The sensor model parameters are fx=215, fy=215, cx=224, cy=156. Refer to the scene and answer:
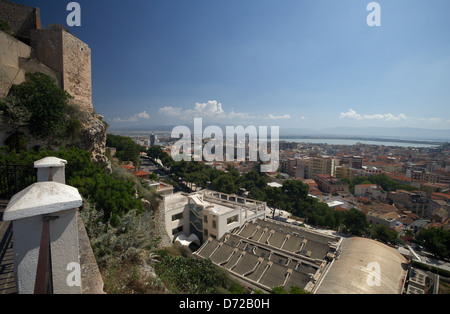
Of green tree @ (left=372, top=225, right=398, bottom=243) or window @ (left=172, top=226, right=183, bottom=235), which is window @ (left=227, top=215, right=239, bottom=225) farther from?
green tree @ (left=372, top=225, right=398, bottom=243)

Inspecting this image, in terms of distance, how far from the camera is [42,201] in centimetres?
138

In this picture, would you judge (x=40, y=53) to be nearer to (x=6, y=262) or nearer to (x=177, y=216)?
(x=177, y=216)

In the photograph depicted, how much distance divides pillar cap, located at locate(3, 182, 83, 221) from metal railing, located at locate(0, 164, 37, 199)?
4331 millimetres

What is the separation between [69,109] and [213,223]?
880 cm

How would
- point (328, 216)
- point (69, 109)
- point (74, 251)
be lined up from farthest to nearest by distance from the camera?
point (328, 216) → point (69, 109) → point (74, 251)

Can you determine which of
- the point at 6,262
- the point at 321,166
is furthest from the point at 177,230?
the point at 321,166

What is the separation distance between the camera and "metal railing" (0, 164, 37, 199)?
4.54 meters

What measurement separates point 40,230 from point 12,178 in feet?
16.4

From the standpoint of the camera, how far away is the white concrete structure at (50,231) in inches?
52.6

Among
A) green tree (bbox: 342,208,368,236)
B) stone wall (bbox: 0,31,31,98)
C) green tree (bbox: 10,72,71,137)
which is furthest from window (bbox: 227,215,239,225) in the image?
green tree (bbox: 342,208,368,236)

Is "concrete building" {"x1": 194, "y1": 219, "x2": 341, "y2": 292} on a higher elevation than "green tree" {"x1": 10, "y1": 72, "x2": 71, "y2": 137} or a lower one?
lower
